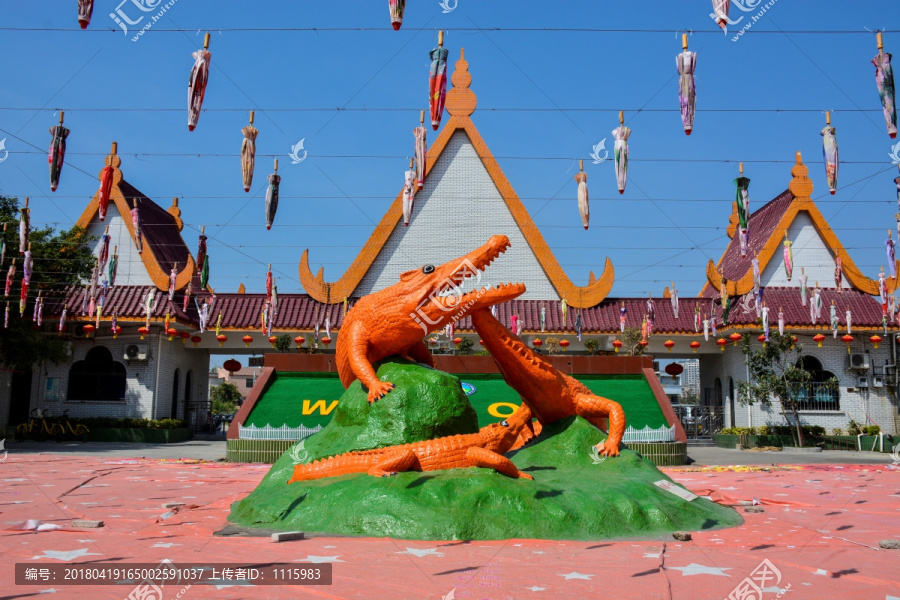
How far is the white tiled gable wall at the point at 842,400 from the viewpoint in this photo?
22234 mm

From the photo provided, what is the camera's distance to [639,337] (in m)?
21.6

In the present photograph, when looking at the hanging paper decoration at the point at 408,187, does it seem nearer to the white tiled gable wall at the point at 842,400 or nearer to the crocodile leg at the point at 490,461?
the crocodile leg at the point at 490,461

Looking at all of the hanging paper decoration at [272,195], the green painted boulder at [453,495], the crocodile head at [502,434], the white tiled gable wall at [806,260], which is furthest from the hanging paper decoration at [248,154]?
the white tiled gable wall at [806,260]

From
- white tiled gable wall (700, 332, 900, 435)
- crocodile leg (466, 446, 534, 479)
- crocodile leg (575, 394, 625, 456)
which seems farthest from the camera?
white tiled gable wall (700, 332, 900, 435)

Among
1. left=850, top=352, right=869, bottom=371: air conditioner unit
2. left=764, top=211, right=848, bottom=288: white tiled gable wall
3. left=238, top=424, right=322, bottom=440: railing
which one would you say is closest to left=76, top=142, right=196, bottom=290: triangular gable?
left=238, top=424, right=322, bottom=440: railing

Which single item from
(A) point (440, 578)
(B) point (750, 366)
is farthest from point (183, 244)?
(A) point (440, 578)

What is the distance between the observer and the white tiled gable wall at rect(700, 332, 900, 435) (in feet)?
72.9

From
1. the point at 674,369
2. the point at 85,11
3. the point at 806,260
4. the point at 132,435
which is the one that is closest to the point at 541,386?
the point at 85,11

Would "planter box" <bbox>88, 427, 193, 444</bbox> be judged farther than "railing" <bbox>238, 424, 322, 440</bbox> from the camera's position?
Yes

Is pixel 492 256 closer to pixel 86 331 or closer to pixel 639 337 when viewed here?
pixel 639 337

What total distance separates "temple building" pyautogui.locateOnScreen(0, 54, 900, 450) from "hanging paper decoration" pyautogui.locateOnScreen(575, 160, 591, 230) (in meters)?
8.63

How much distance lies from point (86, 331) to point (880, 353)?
950 inches

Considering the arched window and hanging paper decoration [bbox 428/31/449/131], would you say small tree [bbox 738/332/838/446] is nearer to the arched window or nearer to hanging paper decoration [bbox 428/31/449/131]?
hanging paper decoration [bbox 428/31/449/131]

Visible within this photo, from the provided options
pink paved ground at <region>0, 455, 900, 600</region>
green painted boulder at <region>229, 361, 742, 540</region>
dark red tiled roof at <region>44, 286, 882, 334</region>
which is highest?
dark red tiled roof at <region>44, 286, 882, 334</region>
